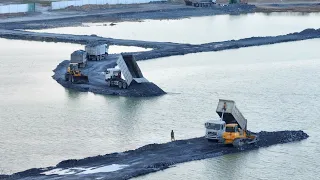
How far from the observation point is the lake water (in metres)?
30.1

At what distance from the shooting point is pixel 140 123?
36625 millimetres

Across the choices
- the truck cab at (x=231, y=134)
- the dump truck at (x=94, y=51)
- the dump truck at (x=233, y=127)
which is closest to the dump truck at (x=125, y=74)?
the dump truck at (x=94, y=51)

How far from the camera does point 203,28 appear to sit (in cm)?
8081

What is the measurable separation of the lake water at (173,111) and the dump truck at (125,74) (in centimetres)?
175

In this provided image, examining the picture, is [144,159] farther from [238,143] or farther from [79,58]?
[79,58]

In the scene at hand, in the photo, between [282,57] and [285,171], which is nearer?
[285,171]

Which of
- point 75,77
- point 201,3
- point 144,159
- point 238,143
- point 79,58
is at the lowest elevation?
point 144,159

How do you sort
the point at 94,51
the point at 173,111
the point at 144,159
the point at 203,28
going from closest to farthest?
1. the point at 144,159
2. the point at 173,111
3. the point at 94,51
4. the point at 203,28

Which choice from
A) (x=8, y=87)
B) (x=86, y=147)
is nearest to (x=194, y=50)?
(x=8, y=87)

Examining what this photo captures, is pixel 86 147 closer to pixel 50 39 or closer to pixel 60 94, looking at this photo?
pixel 60 94

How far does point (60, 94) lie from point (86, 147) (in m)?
12.4

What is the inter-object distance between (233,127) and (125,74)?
1408 centimetres

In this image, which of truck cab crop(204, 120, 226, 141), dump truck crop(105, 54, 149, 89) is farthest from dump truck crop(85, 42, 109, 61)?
truck cab crop(204, 120, 226, 141)

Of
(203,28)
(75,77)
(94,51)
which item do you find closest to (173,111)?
(75,77)
